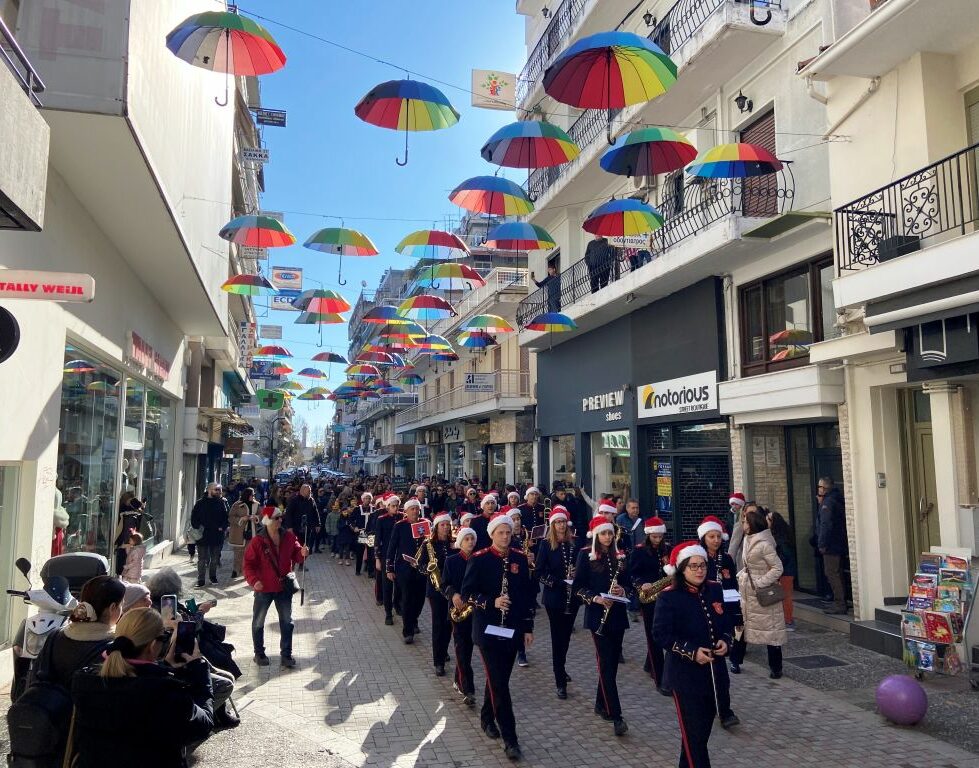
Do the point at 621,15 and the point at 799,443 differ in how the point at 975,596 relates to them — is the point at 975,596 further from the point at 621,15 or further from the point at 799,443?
the point at 621,15

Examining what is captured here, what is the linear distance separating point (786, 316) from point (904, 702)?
7180 millimetres

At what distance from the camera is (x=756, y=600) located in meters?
7.90

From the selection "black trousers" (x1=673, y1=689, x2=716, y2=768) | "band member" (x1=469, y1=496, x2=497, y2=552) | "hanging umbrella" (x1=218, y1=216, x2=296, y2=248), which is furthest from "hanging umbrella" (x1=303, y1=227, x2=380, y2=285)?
"black trousers" (x1=673, y1=689, x2=716, y2=768)

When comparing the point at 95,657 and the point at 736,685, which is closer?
the point at 95,657

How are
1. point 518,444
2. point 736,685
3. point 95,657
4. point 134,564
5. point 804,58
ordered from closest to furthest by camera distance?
point 95,657 → point 736,685 → point 134,564 → point 804,58 → point 518,444

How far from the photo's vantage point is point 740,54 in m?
12.8

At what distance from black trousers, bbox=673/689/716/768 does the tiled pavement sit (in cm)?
89

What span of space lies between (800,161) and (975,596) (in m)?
7.24

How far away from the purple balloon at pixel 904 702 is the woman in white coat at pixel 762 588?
1.43 metres

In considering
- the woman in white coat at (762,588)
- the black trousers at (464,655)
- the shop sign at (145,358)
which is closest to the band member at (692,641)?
the black trousers at (464,655)

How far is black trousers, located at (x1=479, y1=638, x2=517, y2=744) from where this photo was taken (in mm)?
5871

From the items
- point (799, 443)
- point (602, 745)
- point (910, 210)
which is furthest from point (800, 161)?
point (602, 745)

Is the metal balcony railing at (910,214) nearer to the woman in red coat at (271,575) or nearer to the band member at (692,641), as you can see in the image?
the band member at (692,641)

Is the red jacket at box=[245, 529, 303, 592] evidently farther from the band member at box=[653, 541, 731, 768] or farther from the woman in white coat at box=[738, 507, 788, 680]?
the woman in white coat at box=[738, 507, 788, 680]
